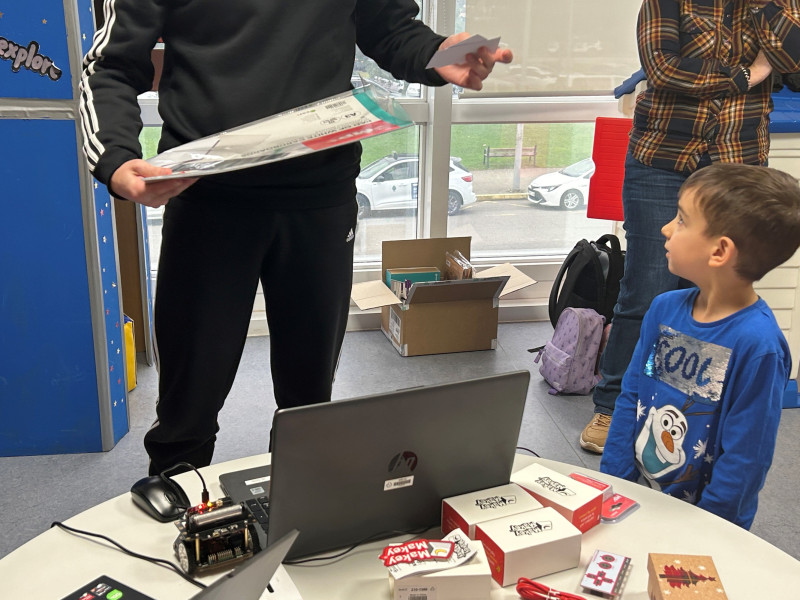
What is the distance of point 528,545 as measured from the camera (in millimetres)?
980

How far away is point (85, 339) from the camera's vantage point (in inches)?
95.5

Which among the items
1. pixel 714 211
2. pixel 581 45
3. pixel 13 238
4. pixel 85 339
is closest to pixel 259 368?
pixel 85 339

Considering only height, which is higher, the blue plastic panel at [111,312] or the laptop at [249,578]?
the laptop at [249,578]

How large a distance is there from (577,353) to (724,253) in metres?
1.53

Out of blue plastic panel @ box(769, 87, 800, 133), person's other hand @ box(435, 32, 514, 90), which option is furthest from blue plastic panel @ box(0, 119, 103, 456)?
blue plastic panel @ box(769, 87, 800, 133)

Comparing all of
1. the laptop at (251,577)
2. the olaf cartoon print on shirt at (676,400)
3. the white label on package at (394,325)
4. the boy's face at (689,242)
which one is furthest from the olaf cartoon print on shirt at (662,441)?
the white label on package at (394,325)

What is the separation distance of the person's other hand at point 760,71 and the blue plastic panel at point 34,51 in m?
1.80

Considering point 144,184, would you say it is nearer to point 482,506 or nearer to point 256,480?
point 256,480

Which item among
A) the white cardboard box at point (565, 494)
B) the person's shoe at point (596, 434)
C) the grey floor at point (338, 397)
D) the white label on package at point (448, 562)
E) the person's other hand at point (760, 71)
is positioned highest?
the person's other hand at point (760, 71)

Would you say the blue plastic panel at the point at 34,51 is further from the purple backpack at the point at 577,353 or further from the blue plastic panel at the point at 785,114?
the blue plastic panel at the point at 785,114

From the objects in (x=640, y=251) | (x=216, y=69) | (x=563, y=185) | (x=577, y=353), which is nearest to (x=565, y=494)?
(x=216, y=69)

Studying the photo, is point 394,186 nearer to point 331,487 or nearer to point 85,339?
point 85,339

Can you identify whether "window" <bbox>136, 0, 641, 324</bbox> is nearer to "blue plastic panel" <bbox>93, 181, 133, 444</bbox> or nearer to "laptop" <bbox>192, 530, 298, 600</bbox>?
"blue plastic panel" <bbox>93, 181, 133, 444</bbox>

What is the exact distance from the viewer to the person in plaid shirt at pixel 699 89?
6.79ft
